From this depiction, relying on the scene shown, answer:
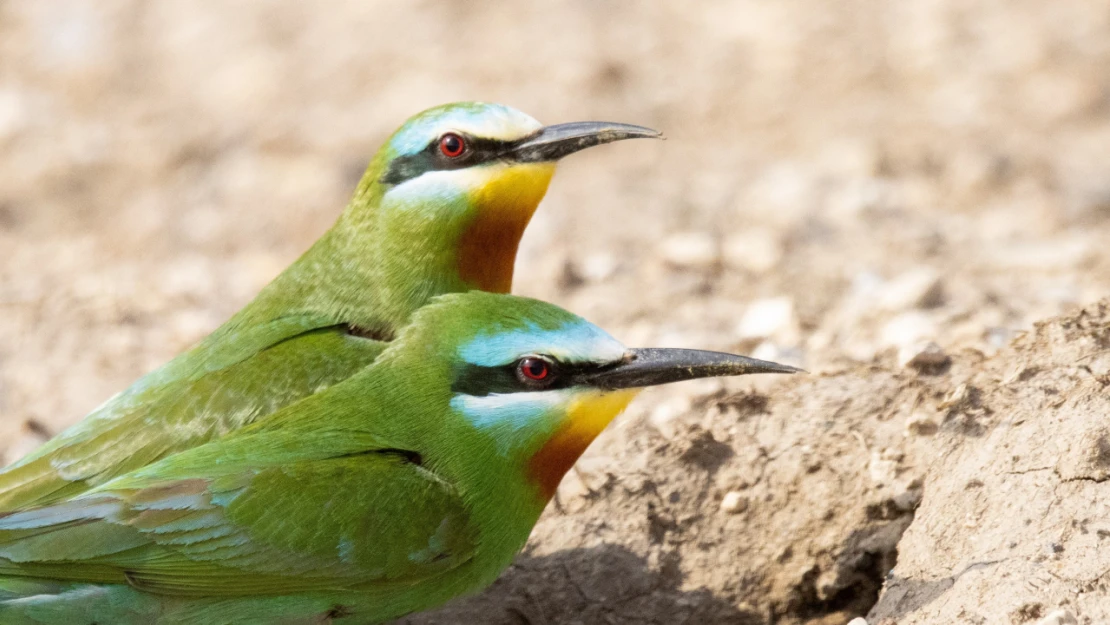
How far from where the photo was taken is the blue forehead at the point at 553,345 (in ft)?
9.52

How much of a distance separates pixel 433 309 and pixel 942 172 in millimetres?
2970

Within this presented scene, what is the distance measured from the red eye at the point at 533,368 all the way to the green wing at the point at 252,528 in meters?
0.30

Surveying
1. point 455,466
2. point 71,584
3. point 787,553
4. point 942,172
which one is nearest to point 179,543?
point 71,584

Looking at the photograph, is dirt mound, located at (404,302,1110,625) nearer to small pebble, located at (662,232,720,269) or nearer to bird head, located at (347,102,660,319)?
bird head, located at (347,102,660,319)

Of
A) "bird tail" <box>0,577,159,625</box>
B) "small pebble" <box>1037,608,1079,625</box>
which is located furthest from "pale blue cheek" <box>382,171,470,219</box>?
"small pebble" <box>1037,608,1079,625</box>

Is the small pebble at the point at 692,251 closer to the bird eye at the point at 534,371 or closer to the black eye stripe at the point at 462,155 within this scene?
the black eye stripe at the point at 462,155

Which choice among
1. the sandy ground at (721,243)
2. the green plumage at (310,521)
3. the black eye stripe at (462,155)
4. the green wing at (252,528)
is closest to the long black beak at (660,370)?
the green plumage at (310,521)

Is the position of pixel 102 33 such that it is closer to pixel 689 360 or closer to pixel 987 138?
pixel 987 138

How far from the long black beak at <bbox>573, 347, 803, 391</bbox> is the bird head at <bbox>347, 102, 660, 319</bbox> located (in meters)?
0.88

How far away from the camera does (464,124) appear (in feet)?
12.2

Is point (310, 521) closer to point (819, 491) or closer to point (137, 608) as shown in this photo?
point (137, 608)

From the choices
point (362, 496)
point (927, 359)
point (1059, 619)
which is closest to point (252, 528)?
point (362, 496)

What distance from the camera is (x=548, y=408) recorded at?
293cm

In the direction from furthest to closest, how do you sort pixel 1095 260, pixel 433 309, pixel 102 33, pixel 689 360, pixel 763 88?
pixel 102 33 → pixel 763 88 → pixel 1095 260 → pixel 433 309 → pixel 689 360
